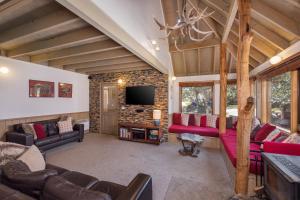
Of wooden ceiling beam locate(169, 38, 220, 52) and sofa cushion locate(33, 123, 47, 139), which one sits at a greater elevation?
wooden ceiling beam locate(169, 38, 220, 52)

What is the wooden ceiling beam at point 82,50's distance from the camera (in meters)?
3.27

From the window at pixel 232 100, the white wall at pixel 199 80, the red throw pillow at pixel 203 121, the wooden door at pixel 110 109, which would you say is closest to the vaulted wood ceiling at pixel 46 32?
the wooden door at pixel 110 109

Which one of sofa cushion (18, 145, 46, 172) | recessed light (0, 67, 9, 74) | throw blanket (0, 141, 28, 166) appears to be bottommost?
sofa cushion (18, 145, 46, 172)

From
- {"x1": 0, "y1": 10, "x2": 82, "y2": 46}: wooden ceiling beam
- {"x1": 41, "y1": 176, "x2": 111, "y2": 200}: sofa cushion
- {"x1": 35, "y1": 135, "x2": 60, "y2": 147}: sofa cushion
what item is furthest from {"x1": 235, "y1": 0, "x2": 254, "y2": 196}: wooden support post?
{"x1": 35, "y1": 135, "x2": 60, "y2": 147}: sofa cushion

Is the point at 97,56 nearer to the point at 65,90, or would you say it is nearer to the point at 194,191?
the point at 65,90

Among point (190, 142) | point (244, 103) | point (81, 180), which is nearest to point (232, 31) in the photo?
point (244, 103)

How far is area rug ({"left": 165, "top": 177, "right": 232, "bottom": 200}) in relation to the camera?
2.19 metres

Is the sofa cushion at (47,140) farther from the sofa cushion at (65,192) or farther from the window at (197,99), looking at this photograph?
the window at (197,99)

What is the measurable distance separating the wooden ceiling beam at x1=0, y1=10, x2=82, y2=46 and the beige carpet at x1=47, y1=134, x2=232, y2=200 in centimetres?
262

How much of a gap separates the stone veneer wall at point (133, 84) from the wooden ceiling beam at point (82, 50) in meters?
2.19

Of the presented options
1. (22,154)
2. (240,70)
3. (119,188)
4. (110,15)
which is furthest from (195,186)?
(110,15)

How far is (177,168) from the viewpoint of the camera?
3102mm

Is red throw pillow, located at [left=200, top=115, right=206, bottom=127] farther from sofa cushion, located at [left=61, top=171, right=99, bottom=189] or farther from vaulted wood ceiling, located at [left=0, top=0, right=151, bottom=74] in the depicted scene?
sofa cushion, located at [left=61, top=171, right=99, bottom=189]

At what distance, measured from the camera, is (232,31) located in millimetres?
3428
